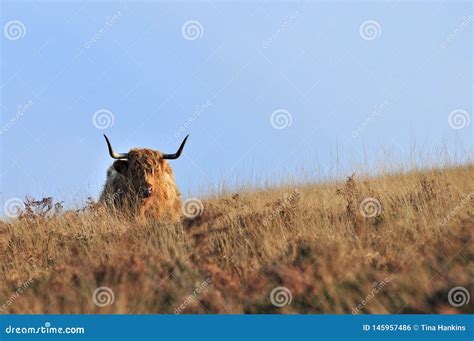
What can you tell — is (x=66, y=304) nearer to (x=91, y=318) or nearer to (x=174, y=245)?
(x=91, y=318)

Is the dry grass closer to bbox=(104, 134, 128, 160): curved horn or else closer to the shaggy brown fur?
the shaggy brown fur

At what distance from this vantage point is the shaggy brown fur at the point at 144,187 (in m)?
14.9

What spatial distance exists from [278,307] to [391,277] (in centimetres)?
158

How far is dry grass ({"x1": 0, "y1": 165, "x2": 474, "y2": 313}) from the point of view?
354 inches

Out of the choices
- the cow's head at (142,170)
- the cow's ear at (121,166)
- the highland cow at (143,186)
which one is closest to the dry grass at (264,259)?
the highland cow at (143,186)

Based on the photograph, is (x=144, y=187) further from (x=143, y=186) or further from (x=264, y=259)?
(x=264, y=259)

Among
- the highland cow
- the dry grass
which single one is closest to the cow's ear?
the highland cow

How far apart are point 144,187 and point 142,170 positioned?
0.46 m

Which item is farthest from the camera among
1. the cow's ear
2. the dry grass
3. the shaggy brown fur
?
the cow's ear

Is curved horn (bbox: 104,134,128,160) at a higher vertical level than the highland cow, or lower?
higher

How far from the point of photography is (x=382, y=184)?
47.9 feet

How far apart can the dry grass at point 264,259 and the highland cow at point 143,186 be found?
1443mm

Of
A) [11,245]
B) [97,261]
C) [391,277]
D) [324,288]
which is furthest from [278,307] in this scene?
[11,245]

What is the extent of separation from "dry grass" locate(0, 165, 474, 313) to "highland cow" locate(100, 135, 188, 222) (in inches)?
56.8
